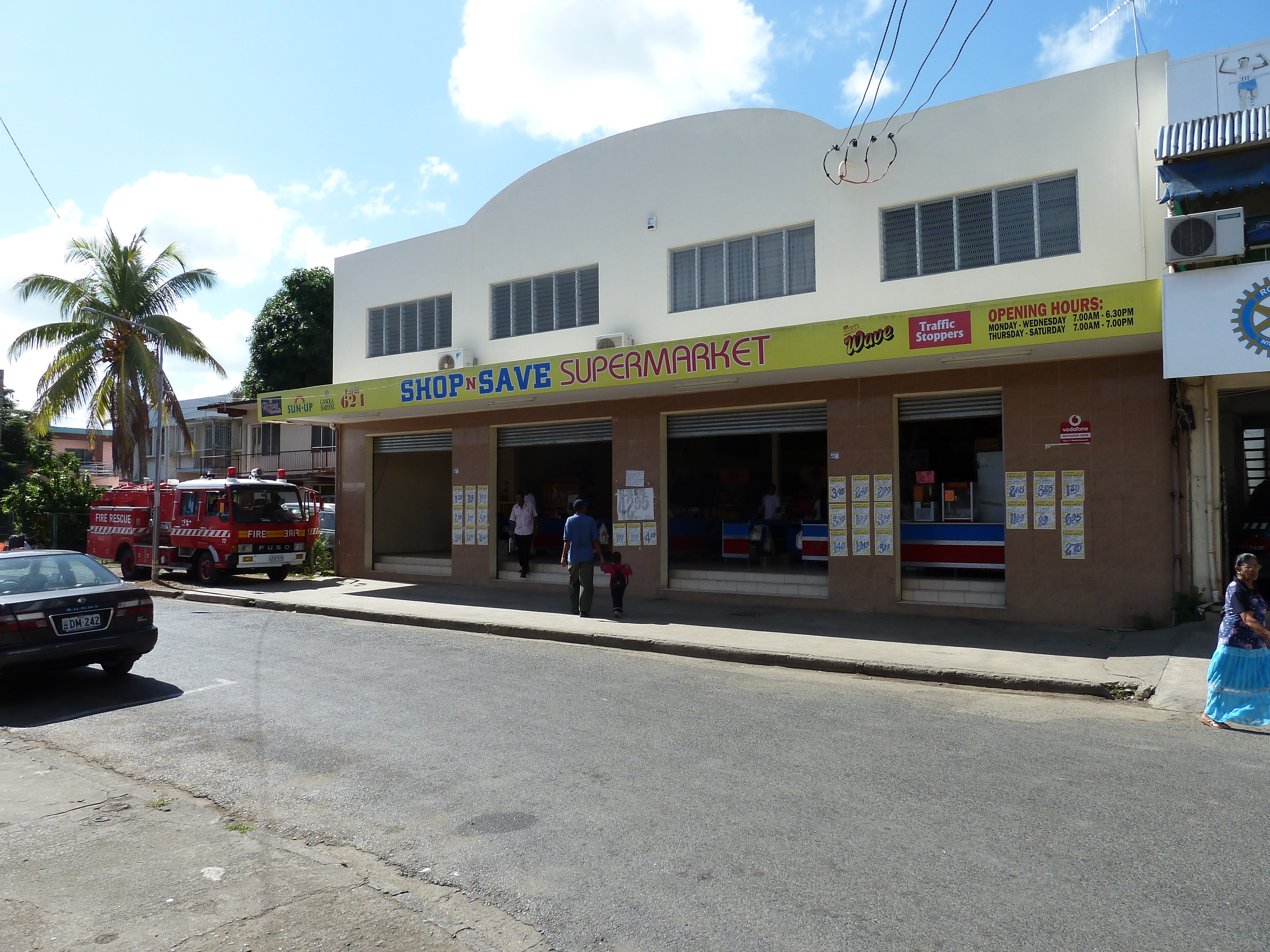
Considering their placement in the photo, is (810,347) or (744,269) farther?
(744,269)

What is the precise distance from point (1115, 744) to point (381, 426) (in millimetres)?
16787

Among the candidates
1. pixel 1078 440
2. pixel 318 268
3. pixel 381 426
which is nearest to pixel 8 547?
pixel 381 426

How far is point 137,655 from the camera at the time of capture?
907 cm

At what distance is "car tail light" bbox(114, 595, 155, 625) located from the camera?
8.93 meters

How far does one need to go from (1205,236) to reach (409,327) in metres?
15.5

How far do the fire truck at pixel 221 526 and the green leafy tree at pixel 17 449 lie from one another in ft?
59.3

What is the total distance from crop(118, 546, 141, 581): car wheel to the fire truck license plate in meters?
14.6

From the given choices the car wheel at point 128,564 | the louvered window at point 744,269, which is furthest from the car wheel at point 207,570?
the louvered window at point 744,269

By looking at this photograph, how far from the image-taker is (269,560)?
19.8m

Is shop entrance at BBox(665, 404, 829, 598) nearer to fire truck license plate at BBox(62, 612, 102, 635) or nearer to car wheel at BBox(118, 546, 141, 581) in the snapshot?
fire truck license plate at BBox(62, 612, 102, 635)

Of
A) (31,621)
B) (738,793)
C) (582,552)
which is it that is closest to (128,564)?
(582,552)

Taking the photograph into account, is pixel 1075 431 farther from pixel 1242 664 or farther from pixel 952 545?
pixel 1242 664

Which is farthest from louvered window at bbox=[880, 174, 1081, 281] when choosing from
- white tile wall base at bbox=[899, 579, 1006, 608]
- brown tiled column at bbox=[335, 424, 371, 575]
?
brown tiled column at bbox=[335, 424, 371, 575]

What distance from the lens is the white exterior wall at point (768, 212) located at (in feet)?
39.0
